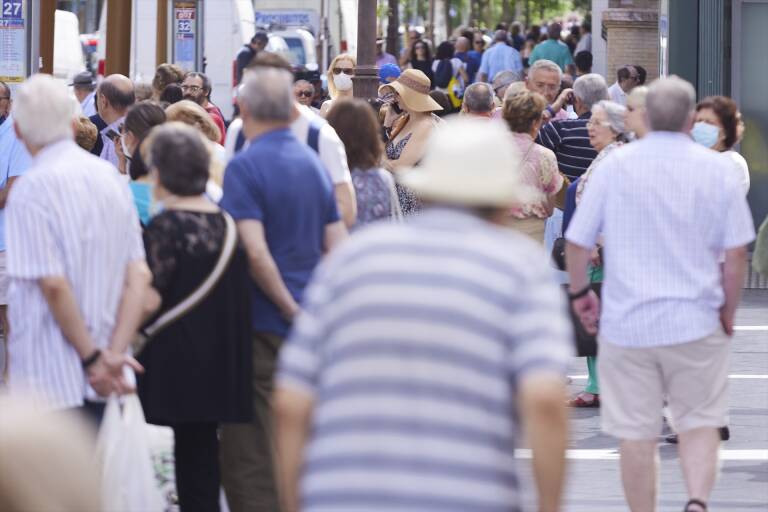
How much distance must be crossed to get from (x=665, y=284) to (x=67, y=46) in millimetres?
28178

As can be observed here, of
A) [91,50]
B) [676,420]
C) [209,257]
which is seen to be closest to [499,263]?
[209,257]

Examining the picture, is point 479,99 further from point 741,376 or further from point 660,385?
point 660,385

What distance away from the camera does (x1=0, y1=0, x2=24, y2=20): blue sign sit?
13781mm

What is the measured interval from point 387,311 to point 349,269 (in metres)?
0.14

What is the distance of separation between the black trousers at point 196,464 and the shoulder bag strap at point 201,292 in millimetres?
390

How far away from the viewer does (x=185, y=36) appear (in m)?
27.2

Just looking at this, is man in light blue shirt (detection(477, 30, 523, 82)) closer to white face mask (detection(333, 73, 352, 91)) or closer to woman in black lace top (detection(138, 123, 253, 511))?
white face mask (detection(333, 73, 352, 91))

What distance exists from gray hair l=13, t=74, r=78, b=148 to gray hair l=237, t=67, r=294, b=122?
888 mm

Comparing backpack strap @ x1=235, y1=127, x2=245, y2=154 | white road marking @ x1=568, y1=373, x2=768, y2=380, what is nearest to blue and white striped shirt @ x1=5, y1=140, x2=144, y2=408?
backpack strap @ x1=235, y1=127, x2=245, y2=154

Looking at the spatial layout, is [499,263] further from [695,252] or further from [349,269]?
[695,252]

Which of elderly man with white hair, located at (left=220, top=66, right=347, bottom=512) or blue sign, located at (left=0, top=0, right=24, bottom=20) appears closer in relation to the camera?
elderly man with white hair, located at (left=220, top=66, right=347, bottom=512)

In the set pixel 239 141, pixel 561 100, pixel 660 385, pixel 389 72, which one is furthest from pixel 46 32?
pixel 660 385

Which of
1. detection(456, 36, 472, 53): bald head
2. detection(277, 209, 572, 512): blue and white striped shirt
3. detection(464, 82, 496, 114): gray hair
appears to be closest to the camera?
detection(277, 209, 572, 512): blue and white striped shirt

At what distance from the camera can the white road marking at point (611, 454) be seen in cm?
862
